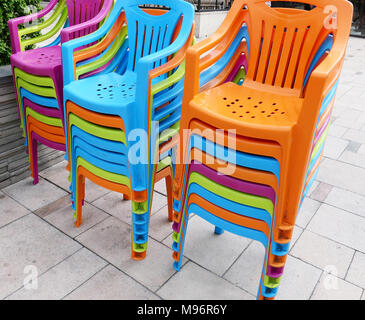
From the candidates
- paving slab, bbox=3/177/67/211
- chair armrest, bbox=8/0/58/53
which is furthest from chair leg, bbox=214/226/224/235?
chair armrest, bbox=8/0/58/53

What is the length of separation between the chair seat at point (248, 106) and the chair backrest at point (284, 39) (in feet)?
0.42

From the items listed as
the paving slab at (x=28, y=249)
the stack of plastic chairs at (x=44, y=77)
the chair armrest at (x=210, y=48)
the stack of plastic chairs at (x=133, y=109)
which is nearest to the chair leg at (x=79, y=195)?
the stack of plastic chairs at (x=133, y=109)

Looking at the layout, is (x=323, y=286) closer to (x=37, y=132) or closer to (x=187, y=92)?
(x=187, y=92)

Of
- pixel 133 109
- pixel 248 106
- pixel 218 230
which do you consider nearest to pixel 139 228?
pixel 218 230

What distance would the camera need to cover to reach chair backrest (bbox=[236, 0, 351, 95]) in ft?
5.49

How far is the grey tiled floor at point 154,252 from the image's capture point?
5.85 ft

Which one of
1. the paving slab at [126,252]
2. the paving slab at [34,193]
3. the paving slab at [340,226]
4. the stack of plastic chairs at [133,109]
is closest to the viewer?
the stack of plastic chairs at [133,109]

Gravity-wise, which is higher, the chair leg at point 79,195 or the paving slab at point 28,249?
the chair leg at point 79,195

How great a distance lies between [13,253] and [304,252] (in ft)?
5.40

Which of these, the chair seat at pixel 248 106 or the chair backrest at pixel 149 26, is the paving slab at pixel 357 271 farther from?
the chair backrest at pixel 149 26

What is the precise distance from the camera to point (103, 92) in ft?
5.95

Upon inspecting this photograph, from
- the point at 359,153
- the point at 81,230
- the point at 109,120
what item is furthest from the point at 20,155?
the point at 359,153

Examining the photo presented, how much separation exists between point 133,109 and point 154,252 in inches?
33.9

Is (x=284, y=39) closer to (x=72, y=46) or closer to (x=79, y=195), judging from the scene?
(x=72, y=46)
